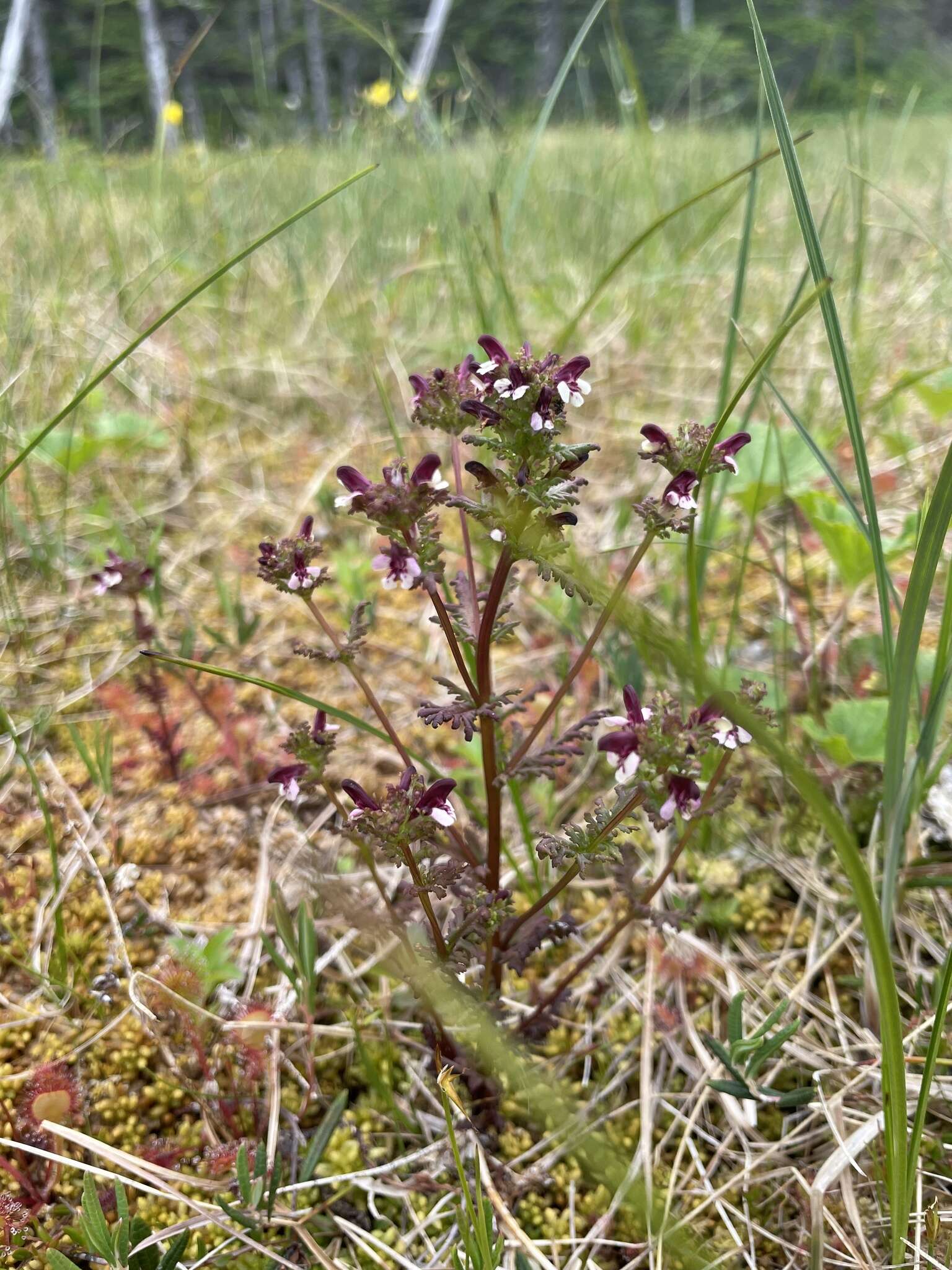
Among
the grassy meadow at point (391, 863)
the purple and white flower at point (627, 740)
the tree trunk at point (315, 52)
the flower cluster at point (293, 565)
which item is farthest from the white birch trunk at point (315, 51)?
the purple and white flower at point (627, 740)

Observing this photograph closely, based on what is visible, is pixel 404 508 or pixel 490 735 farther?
pixel 490 735

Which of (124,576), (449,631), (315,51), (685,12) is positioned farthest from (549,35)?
(449,631)

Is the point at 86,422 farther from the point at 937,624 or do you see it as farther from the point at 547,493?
the point at 937,624

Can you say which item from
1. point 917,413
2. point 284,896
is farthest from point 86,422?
point 917,413

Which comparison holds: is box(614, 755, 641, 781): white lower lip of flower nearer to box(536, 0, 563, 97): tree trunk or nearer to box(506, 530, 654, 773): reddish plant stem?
box(506, 530, 654, 773): reddish plant stem

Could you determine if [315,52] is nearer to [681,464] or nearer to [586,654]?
[681,464]

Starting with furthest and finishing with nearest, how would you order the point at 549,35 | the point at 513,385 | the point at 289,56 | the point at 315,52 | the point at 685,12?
the point at 549,35 < the point at 685,12 < the point at 289,56 < the point at 315,52 < the point at 513,385
